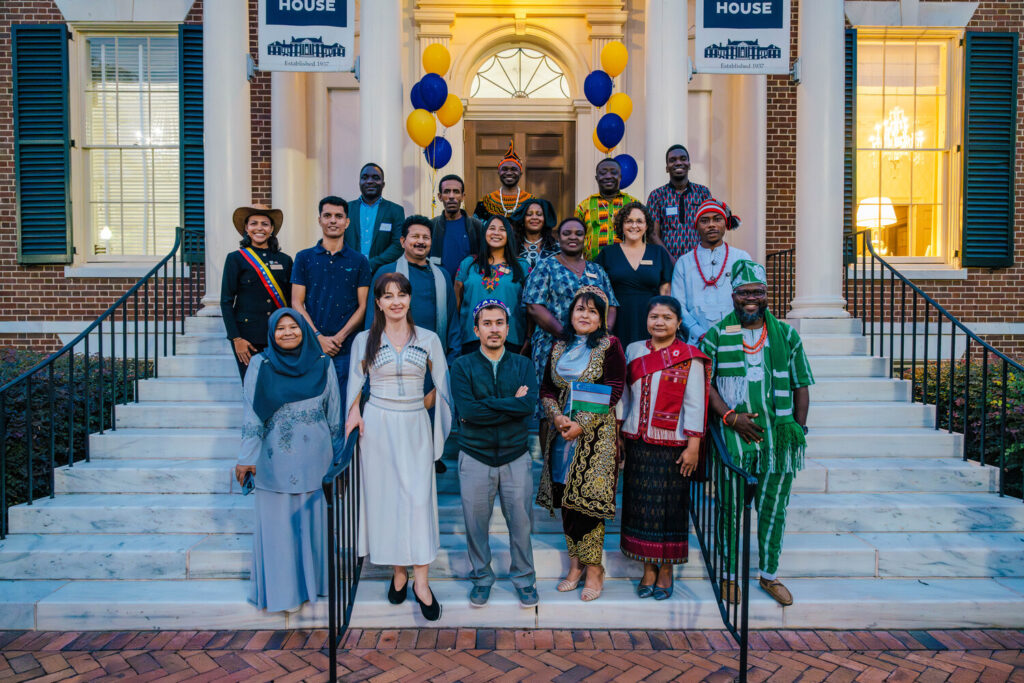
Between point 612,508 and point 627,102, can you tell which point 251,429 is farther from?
point 627,102

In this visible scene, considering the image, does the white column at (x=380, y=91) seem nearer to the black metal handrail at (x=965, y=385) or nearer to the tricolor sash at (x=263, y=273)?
the tricolor sash at (x=263, y=273)

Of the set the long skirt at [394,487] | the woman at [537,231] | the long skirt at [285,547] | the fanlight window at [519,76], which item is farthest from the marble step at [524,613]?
the fanlight window at [519,76]

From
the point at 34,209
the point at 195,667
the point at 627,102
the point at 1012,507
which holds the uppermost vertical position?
the point at 627,102

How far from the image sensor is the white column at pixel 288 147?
7844 mm

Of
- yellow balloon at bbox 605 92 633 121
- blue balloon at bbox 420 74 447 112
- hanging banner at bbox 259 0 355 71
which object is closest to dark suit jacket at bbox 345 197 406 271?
hanging banner at bbox 259 0 355 71

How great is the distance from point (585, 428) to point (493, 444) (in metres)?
0.51

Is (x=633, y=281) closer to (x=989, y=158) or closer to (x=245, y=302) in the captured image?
(x=245, y=302)

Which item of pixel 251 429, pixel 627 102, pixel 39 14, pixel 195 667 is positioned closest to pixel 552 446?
pixel 251 429

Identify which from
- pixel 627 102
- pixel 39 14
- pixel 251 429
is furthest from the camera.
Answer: pixel 39 14

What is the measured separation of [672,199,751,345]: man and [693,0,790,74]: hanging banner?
2.30 meters

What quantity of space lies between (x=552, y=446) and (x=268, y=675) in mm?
1825

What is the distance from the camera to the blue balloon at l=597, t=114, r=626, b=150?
7.22 m

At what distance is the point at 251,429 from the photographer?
3.68 meters

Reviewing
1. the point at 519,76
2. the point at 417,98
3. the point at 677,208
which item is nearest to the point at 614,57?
the point at 519,76
